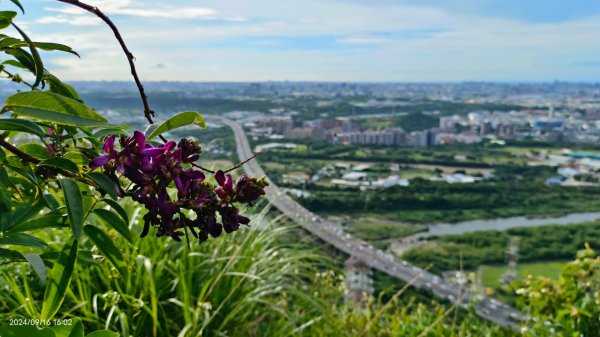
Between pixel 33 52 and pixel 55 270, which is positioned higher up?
pixel 33 52

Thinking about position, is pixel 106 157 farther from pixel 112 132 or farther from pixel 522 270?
pixel 522 270

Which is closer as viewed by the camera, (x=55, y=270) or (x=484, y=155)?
(x=55, y=270)

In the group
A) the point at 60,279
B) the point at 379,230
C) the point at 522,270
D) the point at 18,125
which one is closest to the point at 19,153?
the point at 18,125

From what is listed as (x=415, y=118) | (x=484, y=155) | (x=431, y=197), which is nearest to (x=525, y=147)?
(x=484, y=155)

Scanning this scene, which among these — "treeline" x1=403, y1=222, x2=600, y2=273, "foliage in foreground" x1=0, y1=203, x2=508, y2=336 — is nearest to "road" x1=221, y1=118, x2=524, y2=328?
"foliage in foreground" x1=0, y1=203, x2=508, y2=336

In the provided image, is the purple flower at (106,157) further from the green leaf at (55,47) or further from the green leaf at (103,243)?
the green leaf at (55,47)

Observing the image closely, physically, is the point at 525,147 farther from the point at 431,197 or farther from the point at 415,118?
the point at 431,197
